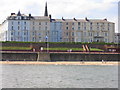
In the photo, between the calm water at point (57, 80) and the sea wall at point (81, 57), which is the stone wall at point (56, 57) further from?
the calm water at point (57, 80)

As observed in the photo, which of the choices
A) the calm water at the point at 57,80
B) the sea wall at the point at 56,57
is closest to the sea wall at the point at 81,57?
the sea wall at the point at 56,57

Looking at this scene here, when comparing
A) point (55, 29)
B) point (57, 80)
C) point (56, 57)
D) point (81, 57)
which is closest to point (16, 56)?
point (56, 57)

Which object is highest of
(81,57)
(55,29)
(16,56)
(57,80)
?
(55,29)

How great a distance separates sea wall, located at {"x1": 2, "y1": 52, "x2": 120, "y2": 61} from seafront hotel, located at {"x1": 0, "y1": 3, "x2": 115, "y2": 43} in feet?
125

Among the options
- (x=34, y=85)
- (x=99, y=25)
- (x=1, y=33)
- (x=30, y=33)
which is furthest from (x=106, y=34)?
(x=34, y=85)

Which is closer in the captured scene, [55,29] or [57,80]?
[57,80]

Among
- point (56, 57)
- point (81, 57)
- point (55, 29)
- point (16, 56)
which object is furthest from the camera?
point (55, 29)

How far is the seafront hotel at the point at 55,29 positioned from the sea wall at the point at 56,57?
125 ft

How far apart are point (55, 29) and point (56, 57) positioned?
42.9 meters

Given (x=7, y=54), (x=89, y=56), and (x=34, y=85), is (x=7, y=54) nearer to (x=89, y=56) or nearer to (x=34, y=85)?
(x=89, y=56)

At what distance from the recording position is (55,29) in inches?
4808

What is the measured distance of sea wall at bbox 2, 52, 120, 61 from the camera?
78688 millimetres

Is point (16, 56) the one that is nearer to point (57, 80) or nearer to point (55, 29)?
point (57, 80)

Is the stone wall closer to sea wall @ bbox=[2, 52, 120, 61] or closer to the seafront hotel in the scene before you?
sea wall @ bbox=[2, 52, 120, 61]
